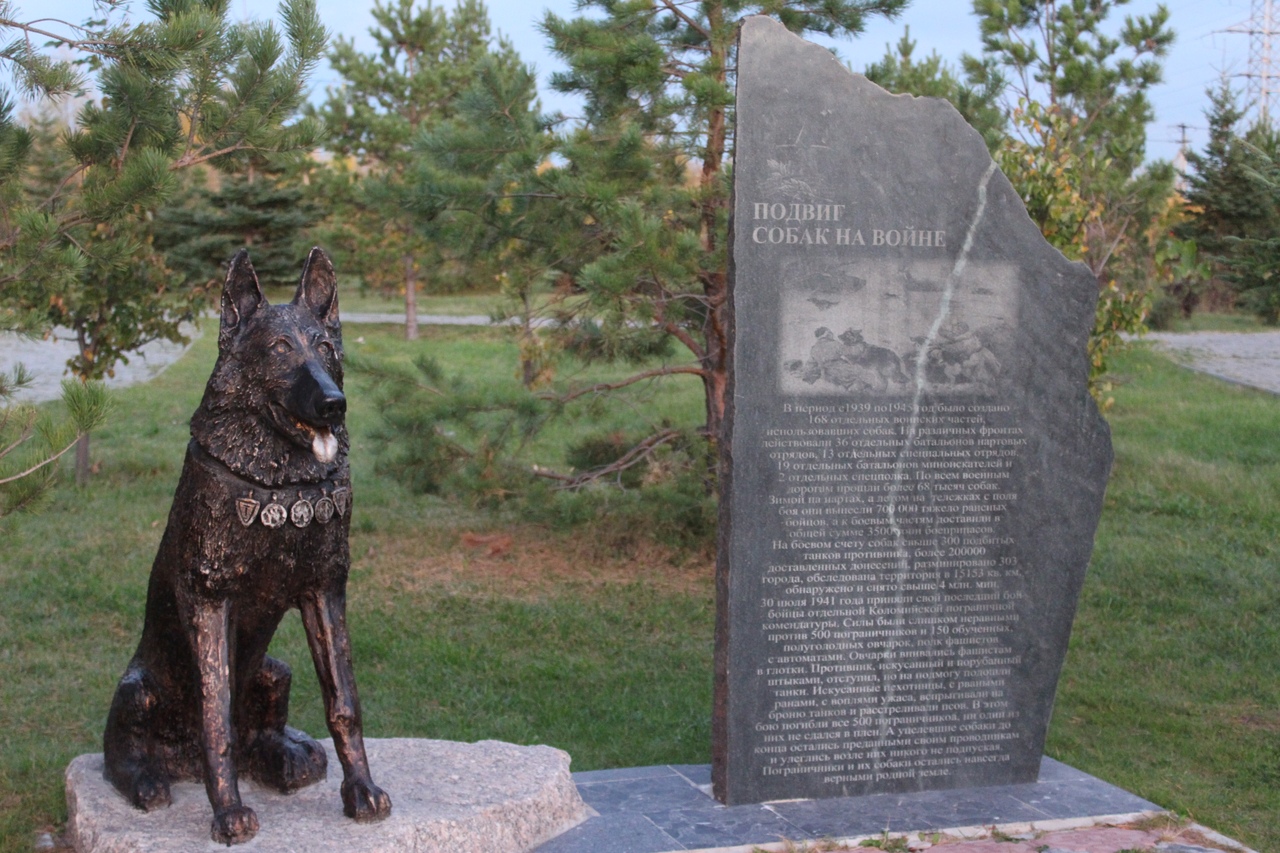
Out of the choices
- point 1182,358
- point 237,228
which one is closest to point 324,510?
point 1182,358

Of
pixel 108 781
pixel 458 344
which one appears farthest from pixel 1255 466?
pixel 458 344

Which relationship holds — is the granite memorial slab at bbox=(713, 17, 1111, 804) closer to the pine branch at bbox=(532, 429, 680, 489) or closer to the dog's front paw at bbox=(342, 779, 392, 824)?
the dog's front paw at bbox=(342, 779, 392, 824)

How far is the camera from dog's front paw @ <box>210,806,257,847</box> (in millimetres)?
3928

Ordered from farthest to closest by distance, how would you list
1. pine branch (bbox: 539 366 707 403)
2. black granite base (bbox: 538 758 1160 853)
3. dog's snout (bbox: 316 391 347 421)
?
1. pine branch (bbox: 539 366 707 403)
2. black granite base (bbox: 538 758 1160 853)
3. dog's snout (bbox: 316 391 347 421)

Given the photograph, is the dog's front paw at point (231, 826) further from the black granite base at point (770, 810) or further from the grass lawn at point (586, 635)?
the grass lawn at point (586, 635)

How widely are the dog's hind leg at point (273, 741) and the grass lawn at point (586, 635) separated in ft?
3.11

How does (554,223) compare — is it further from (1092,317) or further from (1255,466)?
(1255,466)

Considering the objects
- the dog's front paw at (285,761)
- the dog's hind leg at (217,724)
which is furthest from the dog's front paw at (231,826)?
the dog's front paw at (285,761)

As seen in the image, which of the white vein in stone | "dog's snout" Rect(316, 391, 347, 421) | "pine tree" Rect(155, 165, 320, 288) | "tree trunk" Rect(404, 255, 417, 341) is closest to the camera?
"dog's snout" Rect(316, 391, 347, 421)

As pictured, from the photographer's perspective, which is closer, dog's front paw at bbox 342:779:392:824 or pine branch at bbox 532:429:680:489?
dog's front paw at bbox 342:779:392:824

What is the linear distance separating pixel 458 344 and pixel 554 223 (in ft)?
37.5

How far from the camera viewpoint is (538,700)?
6684 mm

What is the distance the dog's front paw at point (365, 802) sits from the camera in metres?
4.16

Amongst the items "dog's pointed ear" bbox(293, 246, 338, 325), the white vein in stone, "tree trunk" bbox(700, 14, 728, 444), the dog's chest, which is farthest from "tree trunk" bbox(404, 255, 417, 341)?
the dog's chest
